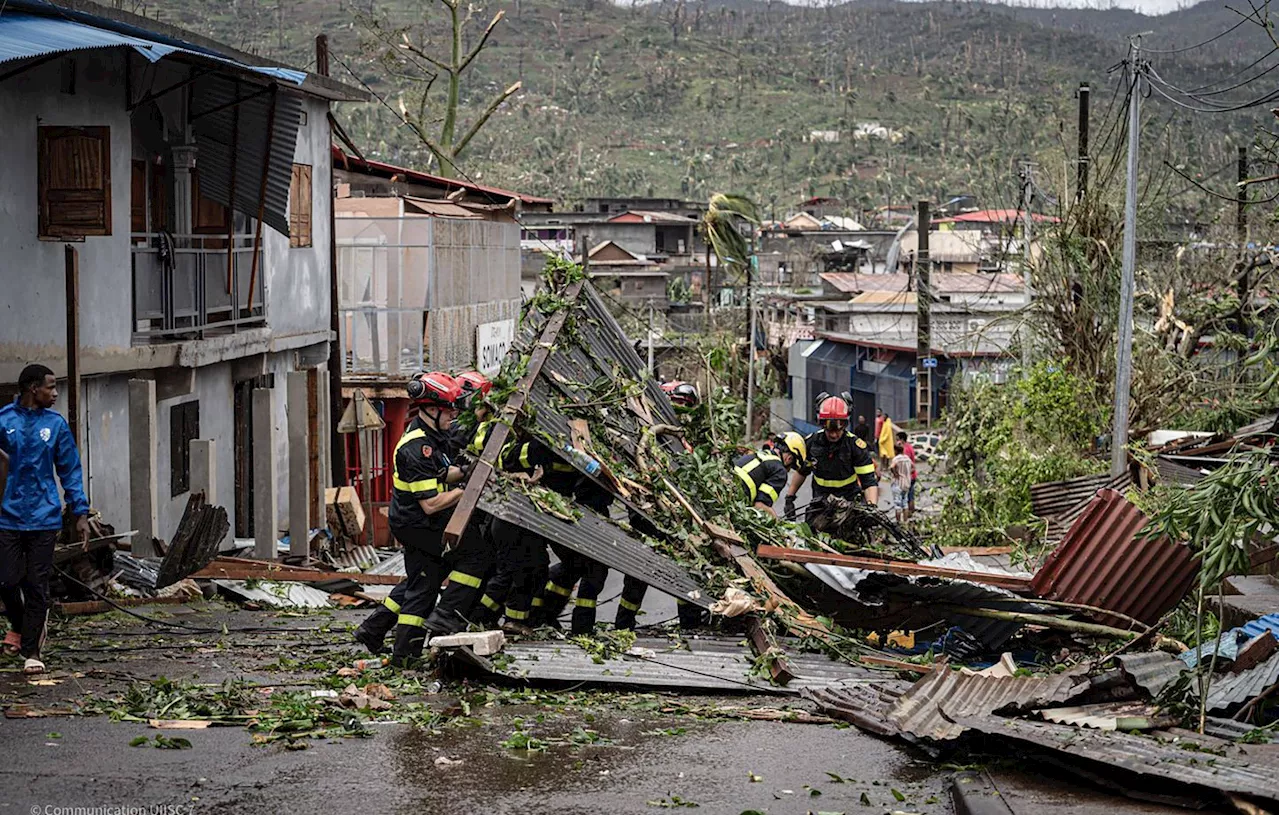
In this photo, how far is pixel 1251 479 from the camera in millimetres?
6637

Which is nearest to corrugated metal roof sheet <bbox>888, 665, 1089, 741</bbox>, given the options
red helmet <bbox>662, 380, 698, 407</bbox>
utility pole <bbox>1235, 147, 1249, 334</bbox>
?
red helmet <bbox>662, 380, 698, 407</bbox>

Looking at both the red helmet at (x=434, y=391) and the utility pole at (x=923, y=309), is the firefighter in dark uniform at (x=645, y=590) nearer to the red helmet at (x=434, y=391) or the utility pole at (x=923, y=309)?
the red helmet at (x=434, y=391)

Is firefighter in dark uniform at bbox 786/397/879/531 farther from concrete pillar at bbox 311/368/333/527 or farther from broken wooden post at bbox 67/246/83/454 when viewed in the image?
concrete pillar at bbox 311/368/333/527

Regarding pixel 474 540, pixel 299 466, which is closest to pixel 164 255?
pixel 299 466

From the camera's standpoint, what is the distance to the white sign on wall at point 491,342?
27.1m

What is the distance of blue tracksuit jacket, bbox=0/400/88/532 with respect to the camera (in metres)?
8.25

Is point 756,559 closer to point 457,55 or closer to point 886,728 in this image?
point 886,728

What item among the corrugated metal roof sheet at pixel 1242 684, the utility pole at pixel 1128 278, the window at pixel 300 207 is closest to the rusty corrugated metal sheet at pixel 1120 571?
the corrugated metal roof sheet at pixel 1242 684

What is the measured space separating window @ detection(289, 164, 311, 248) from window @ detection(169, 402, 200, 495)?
2787mm

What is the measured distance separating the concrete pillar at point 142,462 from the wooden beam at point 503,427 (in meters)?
5.15

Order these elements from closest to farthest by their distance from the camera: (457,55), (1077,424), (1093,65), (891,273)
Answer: (1077,424) < (457,55) < (891,273) < (1093,65)

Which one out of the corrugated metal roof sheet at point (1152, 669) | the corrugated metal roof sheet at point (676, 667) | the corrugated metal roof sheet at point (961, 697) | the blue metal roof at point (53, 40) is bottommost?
the corrugated metal roof sheet at point (676, 667)

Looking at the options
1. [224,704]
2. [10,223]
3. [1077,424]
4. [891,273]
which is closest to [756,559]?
[224,704]

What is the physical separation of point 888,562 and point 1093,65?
5607 inches
